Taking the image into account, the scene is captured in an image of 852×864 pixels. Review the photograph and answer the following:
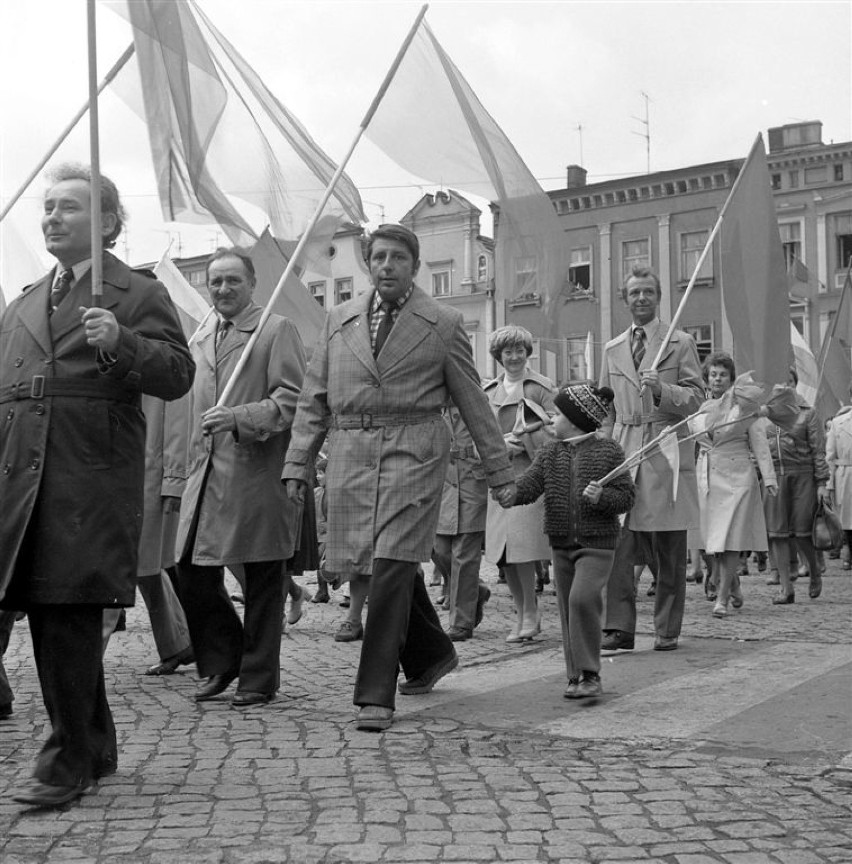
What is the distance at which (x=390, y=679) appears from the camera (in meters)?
5.91

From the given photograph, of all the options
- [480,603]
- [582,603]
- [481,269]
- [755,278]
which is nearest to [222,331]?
[582,603]

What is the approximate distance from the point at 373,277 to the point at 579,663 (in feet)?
6.51

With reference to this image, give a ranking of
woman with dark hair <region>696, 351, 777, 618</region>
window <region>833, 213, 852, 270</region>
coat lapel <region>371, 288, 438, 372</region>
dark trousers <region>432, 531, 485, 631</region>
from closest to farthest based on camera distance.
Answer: coat lapel <region>371, 288, 438, 372</region> → dark trousers <region>432, 531, 485, 631</region> → woman with dark hair <region>696, 351, 777, 618</region> → window <region>833, 213, 852, 270</region>

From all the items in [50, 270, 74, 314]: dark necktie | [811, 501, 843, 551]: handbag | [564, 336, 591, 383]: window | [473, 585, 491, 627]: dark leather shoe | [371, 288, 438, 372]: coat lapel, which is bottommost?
[473, 585, 491, 627]: dark leather shoe

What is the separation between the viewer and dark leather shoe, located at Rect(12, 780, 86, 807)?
4.36 meters

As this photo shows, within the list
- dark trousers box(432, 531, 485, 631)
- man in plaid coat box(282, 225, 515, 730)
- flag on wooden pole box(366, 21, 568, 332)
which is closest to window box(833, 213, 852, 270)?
dark trousers box(432, 531, 485, 631)

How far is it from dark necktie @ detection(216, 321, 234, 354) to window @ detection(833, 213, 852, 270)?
42443mm

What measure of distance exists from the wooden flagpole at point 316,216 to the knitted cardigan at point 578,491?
1.41m

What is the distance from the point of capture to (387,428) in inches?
242

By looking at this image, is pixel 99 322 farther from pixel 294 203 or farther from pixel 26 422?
pixel 294 203

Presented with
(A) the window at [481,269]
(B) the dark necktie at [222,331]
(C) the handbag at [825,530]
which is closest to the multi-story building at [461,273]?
(A) the window at [481,269]

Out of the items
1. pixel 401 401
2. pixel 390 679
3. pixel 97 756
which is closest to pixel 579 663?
pixel 390 679

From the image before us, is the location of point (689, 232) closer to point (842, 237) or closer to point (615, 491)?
point (842, 237)

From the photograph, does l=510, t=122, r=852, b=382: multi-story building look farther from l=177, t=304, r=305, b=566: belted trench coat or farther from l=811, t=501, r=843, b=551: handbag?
l=177, t=304, r=305, b=566: belted trench coat
